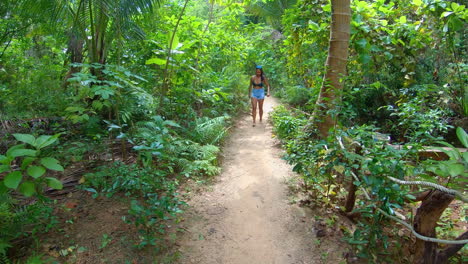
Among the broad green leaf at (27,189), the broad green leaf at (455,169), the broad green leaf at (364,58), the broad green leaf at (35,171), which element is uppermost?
the broad green leaf at (364,58)

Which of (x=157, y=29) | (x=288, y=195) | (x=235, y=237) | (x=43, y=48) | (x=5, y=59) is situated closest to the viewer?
(x=235, y=237)

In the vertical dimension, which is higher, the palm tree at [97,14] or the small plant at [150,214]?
the palm tree at [97,14]

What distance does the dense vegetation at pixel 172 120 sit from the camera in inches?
94.0

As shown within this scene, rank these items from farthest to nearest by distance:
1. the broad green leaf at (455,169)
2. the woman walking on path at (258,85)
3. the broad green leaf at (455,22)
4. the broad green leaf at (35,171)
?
the woman walking on path at (258,85)
the broad green leaf at (455,22)
the broad green leaf at (35,171)
the broad green leaf at (455,169)

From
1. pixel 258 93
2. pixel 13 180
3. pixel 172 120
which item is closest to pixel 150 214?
pixel 13 180

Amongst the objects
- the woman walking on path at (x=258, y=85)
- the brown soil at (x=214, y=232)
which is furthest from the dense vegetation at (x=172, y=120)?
the woman walking on path at (x=258, y=85)

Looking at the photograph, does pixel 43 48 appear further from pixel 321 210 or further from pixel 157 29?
pixel 321 210

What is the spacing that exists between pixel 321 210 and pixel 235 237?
1.18m

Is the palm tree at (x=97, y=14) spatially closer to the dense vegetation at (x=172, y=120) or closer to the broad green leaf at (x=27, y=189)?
the dense vegetation at (x=172, y=120)

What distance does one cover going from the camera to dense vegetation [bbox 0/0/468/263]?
239 centimetres

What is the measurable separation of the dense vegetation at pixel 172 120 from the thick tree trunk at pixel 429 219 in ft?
0.59

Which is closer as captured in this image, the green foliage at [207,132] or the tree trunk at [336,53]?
the tree trunk at [336,53]

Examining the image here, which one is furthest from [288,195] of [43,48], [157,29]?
[43,48]

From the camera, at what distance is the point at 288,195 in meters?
3.82
